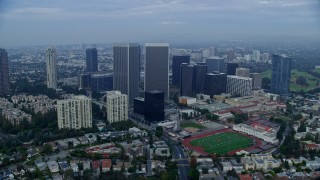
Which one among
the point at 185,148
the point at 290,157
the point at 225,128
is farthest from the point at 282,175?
A: the point at 225,128

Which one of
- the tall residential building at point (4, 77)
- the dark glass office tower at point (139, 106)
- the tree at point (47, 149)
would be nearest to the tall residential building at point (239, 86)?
the dark glass office tower at point (139, 106)

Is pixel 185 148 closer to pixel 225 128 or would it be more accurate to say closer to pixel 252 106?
pixel 225 128

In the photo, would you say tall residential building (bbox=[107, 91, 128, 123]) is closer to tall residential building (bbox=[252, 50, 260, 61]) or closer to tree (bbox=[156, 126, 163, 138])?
tree (bbox=[156, 126, 163, 138])

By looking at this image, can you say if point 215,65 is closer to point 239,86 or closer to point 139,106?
point 239,86

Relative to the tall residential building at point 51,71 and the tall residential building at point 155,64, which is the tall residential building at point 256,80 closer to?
the tall residential building at point 155,64

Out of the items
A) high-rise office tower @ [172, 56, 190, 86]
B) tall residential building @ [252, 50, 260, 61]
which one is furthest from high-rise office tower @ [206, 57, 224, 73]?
tall residential building @ [252, 50, 260, 61]
